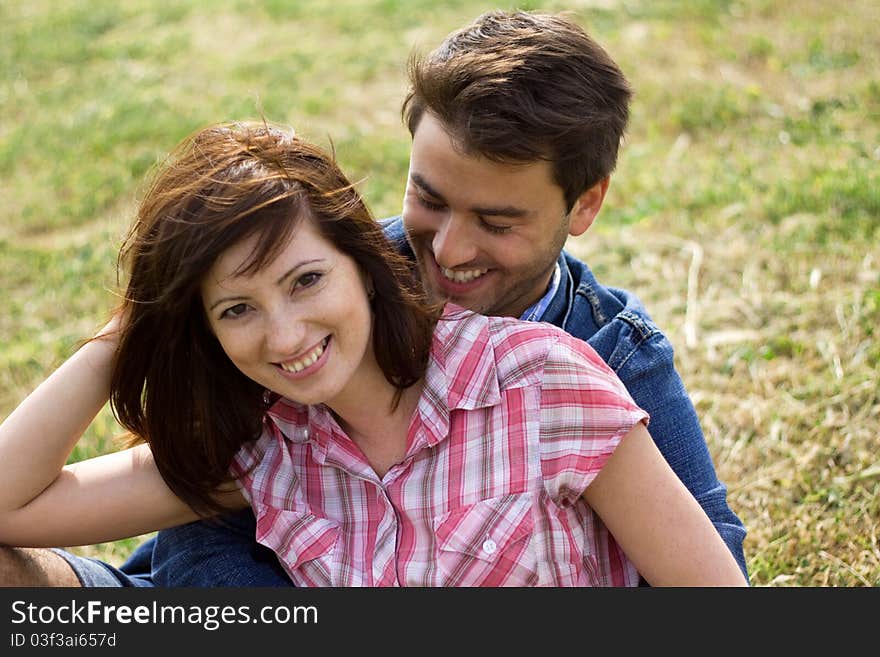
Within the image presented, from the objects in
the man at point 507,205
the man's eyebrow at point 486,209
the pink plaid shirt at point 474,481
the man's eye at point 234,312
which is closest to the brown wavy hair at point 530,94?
the man at point 507,205

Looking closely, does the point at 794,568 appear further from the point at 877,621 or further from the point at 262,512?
the point at 262,512

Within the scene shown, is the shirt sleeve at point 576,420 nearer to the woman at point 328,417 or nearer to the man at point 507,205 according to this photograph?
the woman at point 328,417

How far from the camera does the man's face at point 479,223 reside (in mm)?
2941

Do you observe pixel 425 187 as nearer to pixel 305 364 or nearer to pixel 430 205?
pixel 430 205

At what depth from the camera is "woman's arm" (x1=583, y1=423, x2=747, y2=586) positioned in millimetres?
2523

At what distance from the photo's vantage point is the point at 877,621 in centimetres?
276

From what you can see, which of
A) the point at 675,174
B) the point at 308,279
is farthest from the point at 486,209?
the point at 675,174

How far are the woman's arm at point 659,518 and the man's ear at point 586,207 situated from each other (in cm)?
83

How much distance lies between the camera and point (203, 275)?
2.49m

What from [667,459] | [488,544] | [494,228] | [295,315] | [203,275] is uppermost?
[494,228]

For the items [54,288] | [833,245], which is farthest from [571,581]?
[54,288]

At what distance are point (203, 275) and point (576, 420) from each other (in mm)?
855

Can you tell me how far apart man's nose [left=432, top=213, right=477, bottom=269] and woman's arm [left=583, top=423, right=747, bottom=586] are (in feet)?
2.37

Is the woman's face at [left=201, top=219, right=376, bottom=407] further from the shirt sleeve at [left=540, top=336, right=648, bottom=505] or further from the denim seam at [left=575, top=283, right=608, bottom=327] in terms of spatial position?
the denim seam at [left=575, top=283, right=608, bottom=327]
